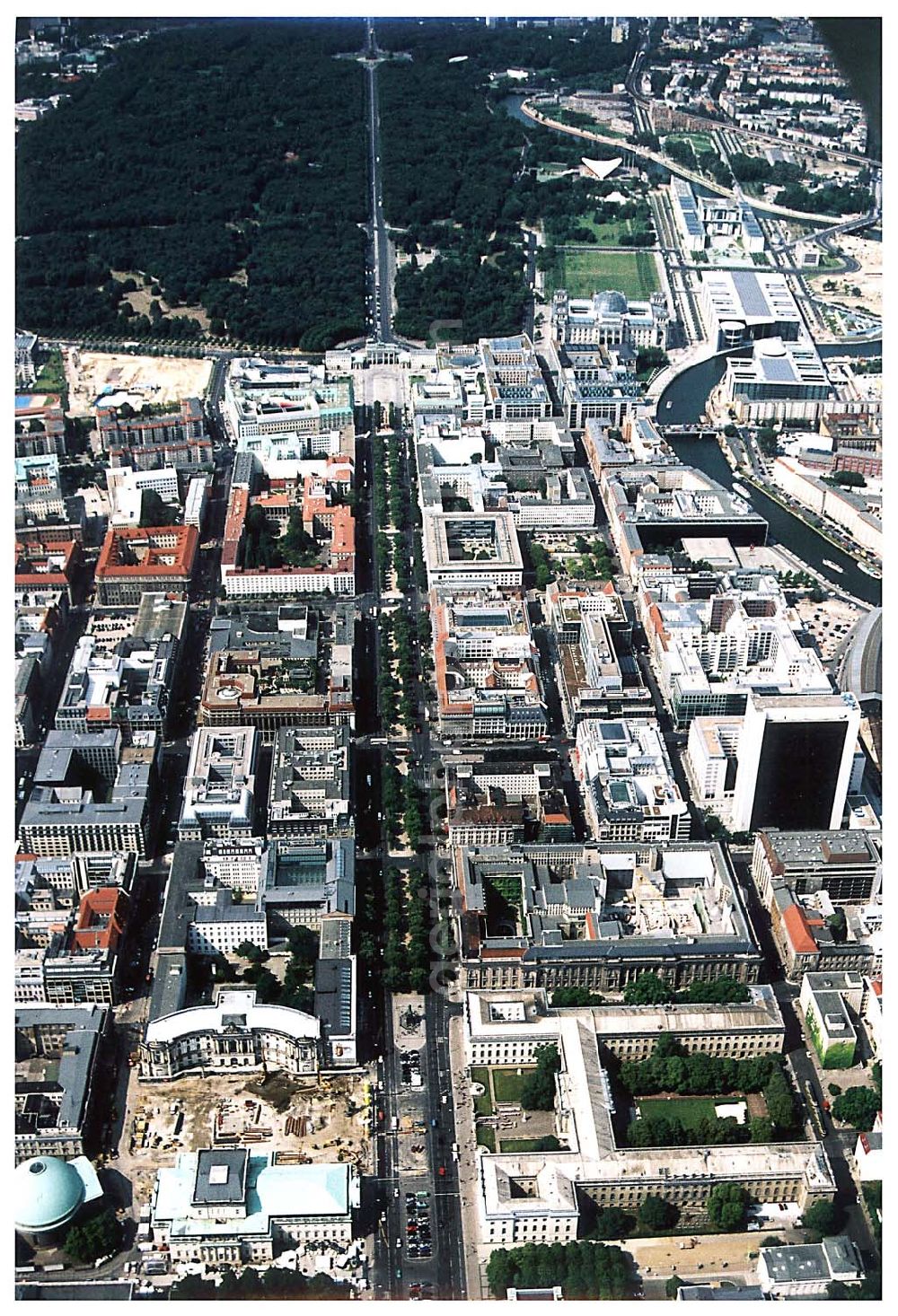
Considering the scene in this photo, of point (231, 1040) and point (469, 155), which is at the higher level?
point (469, 155)

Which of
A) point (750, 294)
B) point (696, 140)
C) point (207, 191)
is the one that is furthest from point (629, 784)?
point (696, 140)

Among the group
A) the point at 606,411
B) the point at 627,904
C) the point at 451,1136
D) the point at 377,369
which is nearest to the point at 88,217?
the point at 377,369

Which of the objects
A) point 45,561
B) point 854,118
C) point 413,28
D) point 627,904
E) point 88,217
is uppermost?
point 413,28

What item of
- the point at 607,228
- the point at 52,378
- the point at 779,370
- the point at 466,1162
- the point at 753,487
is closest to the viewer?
the point at 466,1162

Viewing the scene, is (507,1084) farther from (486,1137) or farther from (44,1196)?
(44,1196)

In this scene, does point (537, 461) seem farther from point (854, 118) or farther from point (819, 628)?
point (854, 118)

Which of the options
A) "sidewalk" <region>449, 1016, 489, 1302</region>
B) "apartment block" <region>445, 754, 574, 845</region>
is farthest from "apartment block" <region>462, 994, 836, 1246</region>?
"apartment block" <region>445, 754, 574, 845</region>
